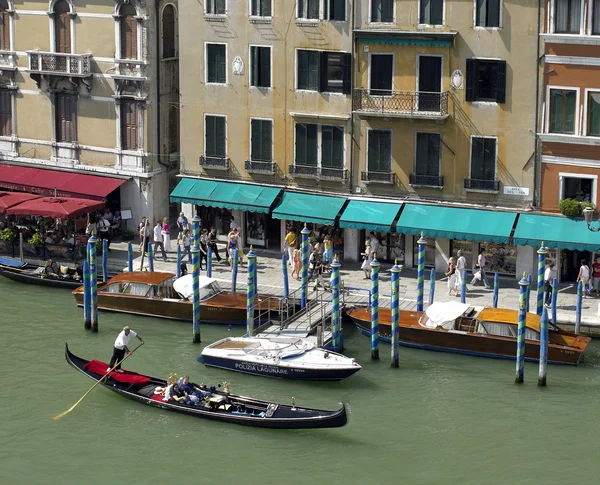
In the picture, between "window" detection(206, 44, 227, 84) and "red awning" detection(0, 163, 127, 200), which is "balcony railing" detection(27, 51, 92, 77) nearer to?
"red awning" detection(0, 163, 127, 200)

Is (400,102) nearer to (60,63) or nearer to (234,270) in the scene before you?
(234,270)

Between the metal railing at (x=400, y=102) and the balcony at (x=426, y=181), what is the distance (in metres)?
2.53

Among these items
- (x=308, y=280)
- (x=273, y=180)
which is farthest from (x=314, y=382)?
(x=273, y=180)

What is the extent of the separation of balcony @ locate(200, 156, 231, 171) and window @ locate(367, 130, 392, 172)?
21.2 feet

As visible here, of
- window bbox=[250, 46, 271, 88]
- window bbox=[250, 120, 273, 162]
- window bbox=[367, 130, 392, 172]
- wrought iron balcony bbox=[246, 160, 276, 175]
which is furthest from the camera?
wrought iron balcony bbox=[246, 160, 276, 175]

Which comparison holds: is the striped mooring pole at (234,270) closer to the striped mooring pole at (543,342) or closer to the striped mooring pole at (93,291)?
the striped mooring pole at (93,291)

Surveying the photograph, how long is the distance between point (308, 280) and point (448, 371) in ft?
27.4

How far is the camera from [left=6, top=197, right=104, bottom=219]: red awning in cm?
5662

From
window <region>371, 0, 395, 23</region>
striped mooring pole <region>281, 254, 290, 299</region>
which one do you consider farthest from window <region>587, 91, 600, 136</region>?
striped mooring pole <region>281, 254, 290, 299</region>

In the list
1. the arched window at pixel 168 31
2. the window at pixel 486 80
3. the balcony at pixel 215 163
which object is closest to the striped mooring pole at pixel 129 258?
the balcony at pixel 215 163

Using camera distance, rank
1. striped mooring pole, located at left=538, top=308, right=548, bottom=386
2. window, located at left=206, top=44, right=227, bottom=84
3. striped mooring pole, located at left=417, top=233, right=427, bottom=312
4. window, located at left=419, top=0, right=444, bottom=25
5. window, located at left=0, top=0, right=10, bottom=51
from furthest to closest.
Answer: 1. window, located at left=0, top=0, right=10, bottom=51
2. window, located at left=206, top=44, right=227, bottom=84
3. window, located at left=419, top=0, right=444, bottom=25
4. striped mooring pole, located at left=417, top=233, right=427, bottom=312
5. striped mooring pole, located at left=538, top=308, right=548, bottom=386

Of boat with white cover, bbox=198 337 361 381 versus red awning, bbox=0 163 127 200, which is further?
red awning, bbox=0 163 127 200

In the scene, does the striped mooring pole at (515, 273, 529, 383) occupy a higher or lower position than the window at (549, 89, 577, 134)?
lower

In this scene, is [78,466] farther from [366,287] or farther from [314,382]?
[366,287]
